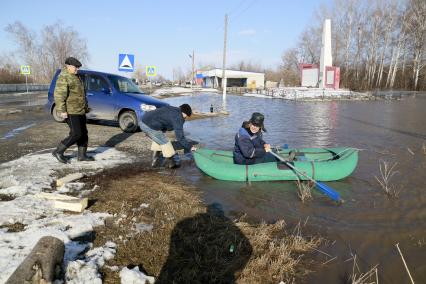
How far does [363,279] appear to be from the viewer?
136 inches

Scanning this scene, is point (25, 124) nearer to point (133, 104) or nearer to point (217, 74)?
point (133, 104)

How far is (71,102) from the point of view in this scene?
249 inches

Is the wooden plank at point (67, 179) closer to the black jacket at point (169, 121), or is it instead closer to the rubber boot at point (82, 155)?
the rubber boot at point (82, 155)

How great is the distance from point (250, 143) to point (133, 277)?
149 inches

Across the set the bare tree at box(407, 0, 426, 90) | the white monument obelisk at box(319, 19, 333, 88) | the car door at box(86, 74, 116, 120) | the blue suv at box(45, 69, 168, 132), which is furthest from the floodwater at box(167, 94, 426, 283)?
the bare tree at box(407, 0, 426, 90)

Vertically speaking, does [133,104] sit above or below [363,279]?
above

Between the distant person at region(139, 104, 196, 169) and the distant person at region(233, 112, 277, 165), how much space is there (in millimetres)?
876

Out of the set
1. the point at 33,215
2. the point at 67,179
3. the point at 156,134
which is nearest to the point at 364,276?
the point at 33,215

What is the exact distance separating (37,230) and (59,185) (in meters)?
1.65

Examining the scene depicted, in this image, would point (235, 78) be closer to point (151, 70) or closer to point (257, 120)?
point (151, 70)

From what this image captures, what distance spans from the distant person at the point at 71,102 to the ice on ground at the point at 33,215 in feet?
1.63

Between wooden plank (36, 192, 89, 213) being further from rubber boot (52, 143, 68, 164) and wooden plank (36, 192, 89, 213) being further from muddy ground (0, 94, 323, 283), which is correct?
rubber boot (52, 143, 68, 164)

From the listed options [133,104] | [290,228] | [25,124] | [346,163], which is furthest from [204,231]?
[25,124]

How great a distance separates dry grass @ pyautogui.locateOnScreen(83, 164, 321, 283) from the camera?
→ 3.29 metres
